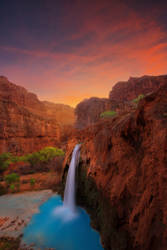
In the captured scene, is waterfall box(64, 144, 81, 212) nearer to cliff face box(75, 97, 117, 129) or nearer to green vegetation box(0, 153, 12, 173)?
green vegetation box(0, 153, 12, 173)

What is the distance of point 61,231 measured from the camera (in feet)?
18.7

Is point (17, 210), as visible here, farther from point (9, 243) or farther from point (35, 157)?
point (35, 157)

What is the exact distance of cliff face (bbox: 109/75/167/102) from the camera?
33594 mm

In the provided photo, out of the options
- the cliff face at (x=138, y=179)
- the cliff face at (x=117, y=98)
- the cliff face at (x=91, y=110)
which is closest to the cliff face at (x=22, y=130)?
the cliff face at (x=91, y=110)

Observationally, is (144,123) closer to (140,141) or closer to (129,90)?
(140,141)

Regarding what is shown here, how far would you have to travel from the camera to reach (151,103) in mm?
3154

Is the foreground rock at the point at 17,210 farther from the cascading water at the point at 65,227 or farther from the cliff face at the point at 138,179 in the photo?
the cliff face at the point at 138,179

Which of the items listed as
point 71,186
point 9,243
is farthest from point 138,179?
point 71,186

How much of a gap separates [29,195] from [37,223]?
4.68 meters

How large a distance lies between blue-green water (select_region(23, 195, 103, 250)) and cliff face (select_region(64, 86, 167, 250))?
4.60ft

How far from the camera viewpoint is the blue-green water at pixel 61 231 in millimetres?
4804

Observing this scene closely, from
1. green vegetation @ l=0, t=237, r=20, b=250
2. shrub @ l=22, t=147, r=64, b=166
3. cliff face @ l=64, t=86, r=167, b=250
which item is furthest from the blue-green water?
shrub @ l=22, t=147, r=64, b=166

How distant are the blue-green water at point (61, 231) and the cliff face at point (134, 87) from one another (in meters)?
34.0

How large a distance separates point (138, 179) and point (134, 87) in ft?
125
